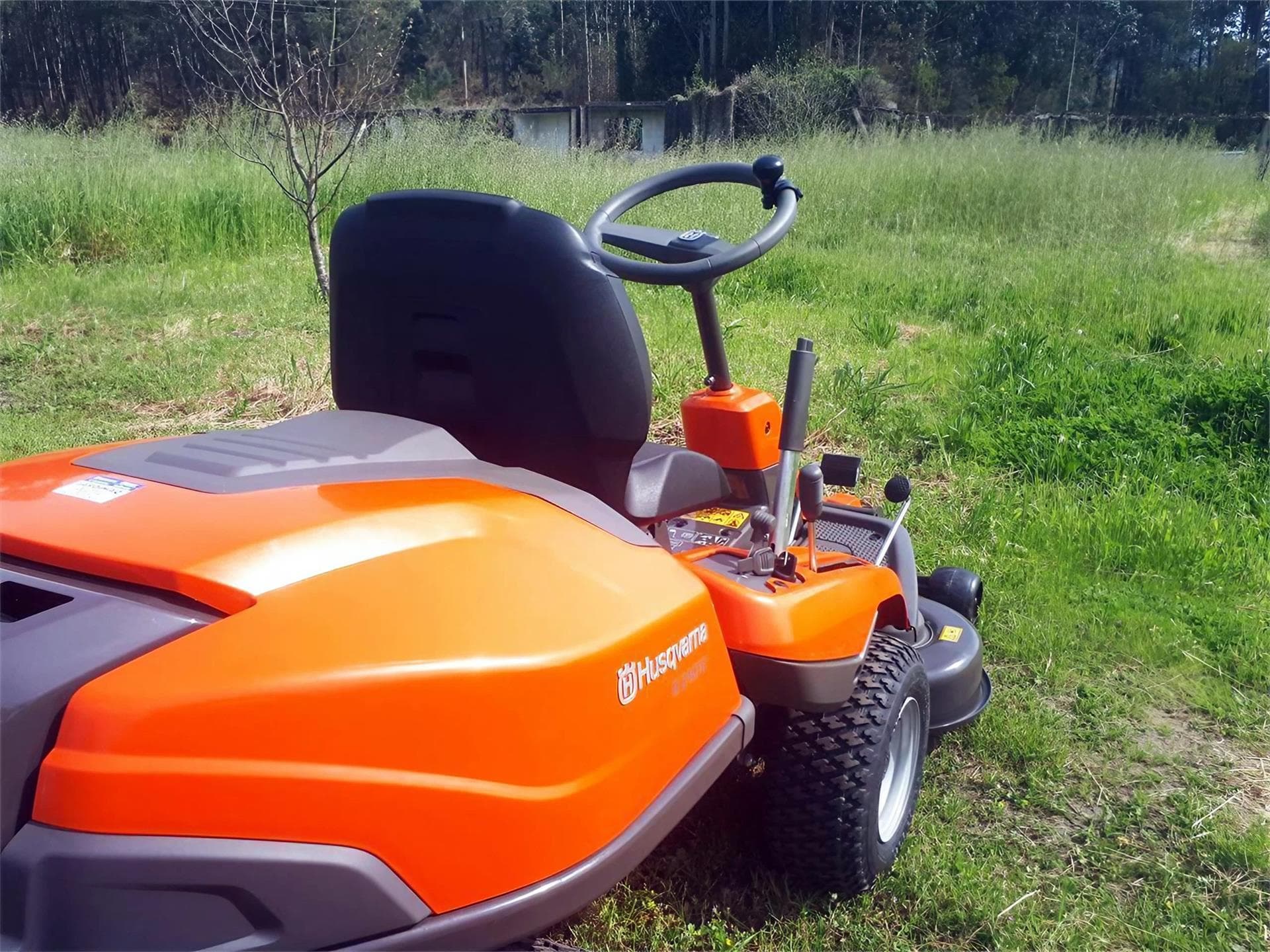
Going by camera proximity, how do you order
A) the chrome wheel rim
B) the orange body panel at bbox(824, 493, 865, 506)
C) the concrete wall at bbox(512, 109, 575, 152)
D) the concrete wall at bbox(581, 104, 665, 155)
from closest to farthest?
the chrome wheel rim
the orange body panel at bbox(824, 493, 865, 506)
the concrete wall at bbox(512, 109, 575, 152)
the concrete wall at bbox(581, 104, 665, 155)

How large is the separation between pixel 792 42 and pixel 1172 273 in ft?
69.3

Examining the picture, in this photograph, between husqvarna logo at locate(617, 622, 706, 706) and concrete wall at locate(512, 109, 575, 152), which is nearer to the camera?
husqvarna logo at locate(617, 622, 706, 706)

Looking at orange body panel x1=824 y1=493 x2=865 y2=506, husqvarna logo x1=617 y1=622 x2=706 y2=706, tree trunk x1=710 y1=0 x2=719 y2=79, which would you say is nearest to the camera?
husqvarna logo x1=617 y1=622 x2=706 y2=706

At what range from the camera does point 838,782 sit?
76.7 inches

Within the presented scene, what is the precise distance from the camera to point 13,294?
761 centimetres

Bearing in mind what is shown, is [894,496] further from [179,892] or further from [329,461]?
[179,892]

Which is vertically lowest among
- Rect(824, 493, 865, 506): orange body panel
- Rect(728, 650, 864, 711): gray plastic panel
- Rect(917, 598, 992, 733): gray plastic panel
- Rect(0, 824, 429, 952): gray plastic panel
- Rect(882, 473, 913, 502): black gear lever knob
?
Rect(917, 598, 992, 733): gray plastic panel

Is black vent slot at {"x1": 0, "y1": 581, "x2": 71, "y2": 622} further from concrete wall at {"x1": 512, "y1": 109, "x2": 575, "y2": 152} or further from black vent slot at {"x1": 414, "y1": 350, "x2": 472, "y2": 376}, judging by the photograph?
concrete wall at {"x1": 512, "y1": 109, "x2": 575, "y2": 152}

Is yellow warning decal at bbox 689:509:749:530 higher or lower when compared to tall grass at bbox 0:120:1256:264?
lower

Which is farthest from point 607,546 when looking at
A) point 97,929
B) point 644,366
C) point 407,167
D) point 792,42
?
point 792,42

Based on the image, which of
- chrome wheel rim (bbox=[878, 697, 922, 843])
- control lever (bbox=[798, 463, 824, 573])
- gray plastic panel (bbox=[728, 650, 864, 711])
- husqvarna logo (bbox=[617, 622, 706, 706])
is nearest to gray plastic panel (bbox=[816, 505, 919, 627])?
chrome wheel rim (bbox=[878, 697, 922, 843])

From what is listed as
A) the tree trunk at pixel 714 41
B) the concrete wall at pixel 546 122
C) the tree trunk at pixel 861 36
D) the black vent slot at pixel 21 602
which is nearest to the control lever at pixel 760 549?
the black vent slot at pixel 21 602

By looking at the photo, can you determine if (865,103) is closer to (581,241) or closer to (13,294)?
(13,294)

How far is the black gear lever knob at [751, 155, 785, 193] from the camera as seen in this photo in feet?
7.60
